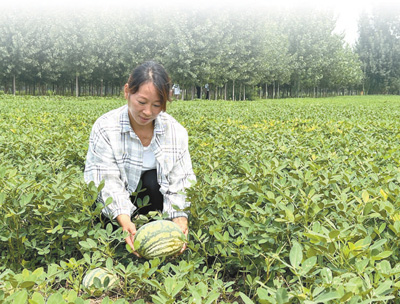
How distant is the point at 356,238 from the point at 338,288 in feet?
2.21

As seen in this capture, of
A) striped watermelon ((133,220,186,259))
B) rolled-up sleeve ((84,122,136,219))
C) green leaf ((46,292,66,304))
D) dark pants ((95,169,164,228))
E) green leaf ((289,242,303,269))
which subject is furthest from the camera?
dark pants ((95,169,164,228))

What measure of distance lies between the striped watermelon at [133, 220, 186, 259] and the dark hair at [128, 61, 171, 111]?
3.27 ft

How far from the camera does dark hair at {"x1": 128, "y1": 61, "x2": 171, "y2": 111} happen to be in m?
2.90

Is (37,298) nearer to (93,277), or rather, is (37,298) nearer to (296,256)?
(93,277)

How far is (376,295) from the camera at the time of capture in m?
1.46

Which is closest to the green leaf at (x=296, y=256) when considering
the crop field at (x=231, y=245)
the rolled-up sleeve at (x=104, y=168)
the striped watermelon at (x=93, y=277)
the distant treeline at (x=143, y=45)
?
the crop field at (x=231, y=245)

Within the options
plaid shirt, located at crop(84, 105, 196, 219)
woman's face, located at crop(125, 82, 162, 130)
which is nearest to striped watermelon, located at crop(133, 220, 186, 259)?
plaid shirt, located at crop(84, 105, 196, 219)

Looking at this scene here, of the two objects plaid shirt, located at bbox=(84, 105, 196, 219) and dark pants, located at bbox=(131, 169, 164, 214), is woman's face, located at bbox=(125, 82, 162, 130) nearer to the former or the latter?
plaid shirt, located at bbox=(84, 105, 196, 219)

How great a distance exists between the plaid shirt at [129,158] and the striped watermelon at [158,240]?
37cm

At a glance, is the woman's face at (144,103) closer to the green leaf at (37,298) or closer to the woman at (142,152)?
the woman at (142,152)

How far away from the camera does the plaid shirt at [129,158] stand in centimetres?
309

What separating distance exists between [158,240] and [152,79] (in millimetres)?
1215

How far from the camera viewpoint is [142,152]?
10.8 ft

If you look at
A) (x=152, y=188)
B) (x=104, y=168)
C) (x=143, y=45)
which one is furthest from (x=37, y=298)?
(x=143, y=45)
